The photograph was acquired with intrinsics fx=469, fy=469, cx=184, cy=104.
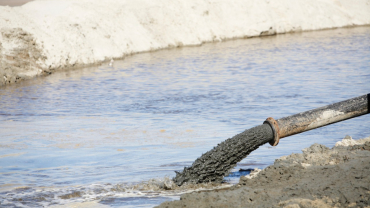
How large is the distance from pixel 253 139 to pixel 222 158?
1.53 feet

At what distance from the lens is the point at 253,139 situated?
5.87 metres

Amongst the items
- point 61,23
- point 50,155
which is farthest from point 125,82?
point 50,155

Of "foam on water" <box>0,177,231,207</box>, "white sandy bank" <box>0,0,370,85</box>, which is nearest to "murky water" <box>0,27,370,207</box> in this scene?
"foam on water" <box>0,177,231,207</box>

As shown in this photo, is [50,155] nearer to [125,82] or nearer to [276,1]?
[125,82]

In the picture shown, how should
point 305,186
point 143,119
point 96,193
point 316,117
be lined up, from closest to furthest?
point 305,186, point 96,193, point 316,117, point 143,119

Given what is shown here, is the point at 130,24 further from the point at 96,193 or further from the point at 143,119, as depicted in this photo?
the point at 96,193

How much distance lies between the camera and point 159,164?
6672mm

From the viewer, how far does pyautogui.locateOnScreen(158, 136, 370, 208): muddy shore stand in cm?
404

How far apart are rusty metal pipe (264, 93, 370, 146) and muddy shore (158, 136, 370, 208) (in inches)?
23.0

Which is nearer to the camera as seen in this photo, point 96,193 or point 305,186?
point 305,186

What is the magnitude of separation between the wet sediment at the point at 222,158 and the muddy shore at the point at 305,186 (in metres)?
0.58

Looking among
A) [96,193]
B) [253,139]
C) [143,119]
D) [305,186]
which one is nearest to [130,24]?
[143,119]

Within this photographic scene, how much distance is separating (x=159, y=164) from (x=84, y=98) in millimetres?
6898

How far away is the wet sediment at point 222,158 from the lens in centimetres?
569
